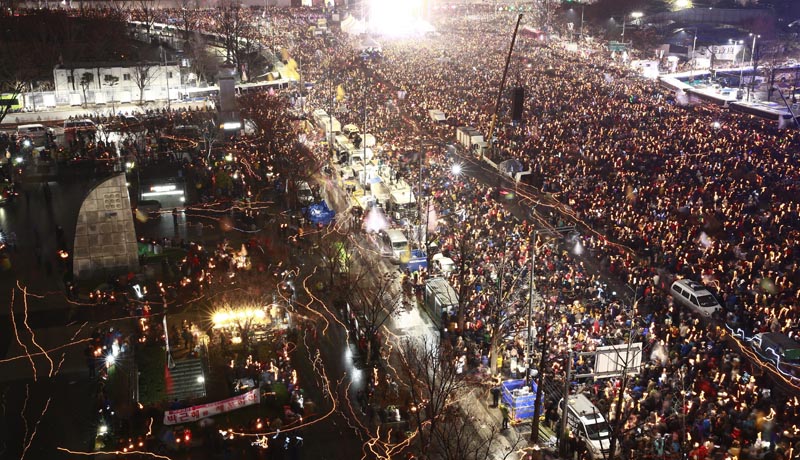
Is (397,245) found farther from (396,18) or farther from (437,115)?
(396,18)

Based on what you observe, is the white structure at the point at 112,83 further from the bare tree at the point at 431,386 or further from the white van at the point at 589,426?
the white van at the point at 589,426

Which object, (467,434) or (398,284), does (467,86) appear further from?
(467,434)

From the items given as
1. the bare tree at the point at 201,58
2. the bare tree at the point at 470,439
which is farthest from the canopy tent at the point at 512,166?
the bare tree at the point at 201,58

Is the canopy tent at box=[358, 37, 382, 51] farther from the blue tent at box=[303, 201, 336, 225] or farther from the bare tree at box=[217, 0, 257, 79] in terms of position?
the blue tent at box=[303, 201, 336, 225]

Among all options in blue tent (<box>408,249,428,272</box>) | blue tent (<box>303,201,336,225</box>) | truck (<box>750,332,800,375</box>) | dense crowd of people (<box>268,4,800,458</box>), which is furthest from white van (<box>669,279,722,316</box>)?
blue tent (<box>303,201,336,225</box>)

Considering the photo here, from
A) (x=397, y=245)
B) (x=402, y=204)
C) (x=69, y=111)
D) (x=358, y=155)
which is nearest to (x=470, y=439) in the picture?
(x=397, y=245)

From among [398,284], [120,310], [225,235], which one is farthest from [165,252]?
[398,284]

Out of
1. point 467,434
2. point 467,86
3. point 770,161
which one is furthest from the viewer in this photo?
point 467,86
